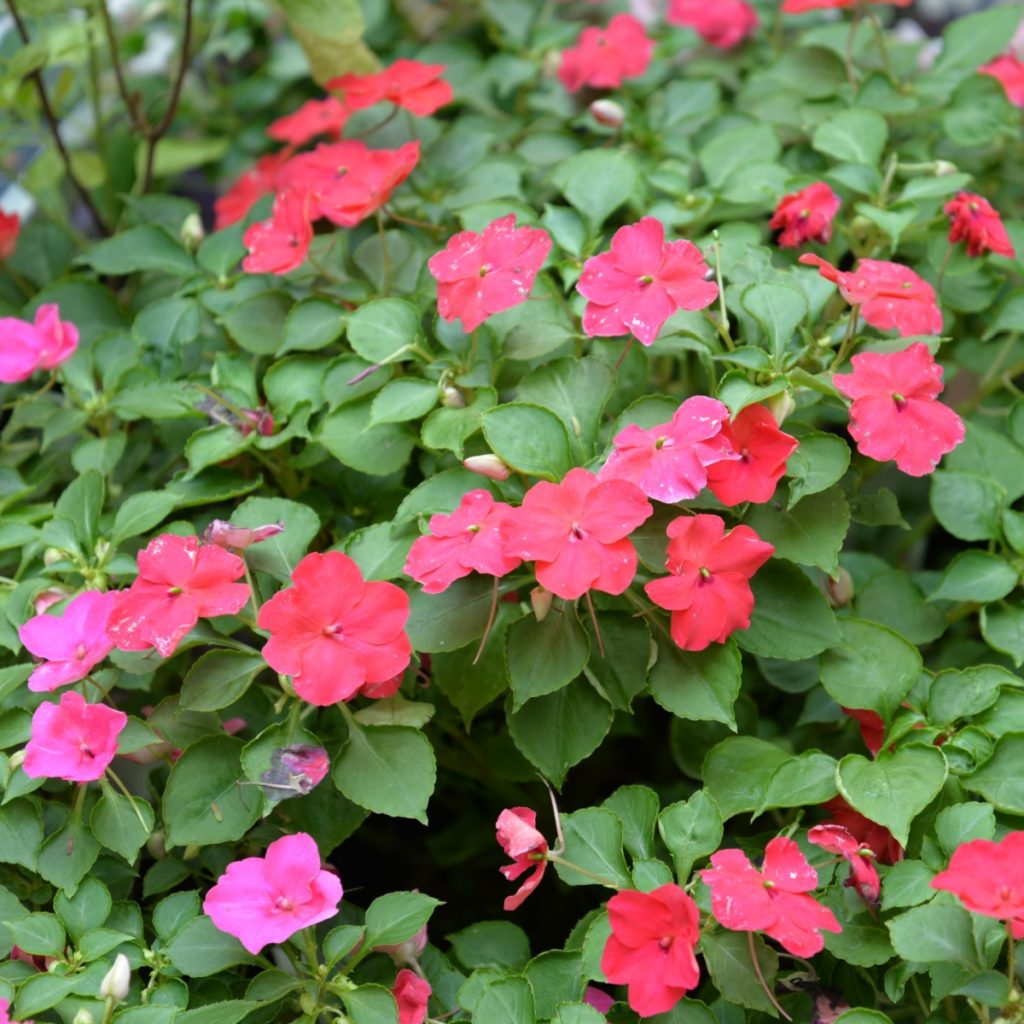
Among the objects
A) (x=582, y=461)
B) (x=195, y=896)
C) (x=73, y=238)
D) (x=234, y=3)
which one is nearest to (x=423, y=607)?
(x=582, y=461)

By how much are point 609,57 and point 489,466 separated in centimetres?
78

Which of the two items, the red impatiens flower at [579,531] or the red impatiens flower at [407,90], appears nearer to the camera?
the red impatiens flower at [579,531]

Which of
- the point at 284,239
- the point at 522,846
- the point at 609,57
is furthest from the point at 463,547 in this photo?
the point at 609,57

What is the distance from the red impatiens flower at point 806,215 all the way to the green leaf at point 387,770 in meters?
0.60

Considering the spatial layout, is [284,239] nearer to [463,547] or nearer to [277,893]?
[463,547]

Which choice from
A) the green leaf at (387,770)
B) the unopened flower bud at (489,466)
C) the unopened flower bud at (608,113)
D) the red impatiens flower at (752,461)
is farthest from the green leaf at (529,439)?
the unopened flower bud at (608,113)

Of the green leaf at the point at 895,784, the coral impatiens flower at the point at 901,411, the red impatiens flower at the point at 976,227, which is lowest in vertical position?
the green leaf at the point at 895,784

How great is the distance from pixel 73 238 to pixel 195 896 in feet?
3.26

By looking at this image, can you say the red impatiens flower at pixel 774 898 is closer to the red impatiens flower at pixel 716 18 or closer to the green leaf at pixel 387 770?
the green leaf at pixel 387 770

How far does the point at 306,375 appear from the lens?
3.85 feet

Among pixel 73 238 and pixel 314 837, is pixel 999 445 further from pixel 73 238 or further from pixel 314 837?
pixel 73 238

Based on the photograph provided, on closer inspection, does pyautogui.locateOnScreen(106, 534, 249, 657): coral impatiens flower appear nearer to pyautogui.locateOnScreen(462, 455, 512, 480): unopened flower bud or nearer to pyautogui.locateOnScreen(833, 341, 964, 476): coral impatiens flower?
pyautogui.locateOnScreen(462, 455, 512, 480): unopened flower bud

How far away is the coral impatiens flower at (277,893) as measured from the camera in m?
0.84

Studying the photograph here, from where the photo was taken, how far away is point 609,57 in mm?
1510
